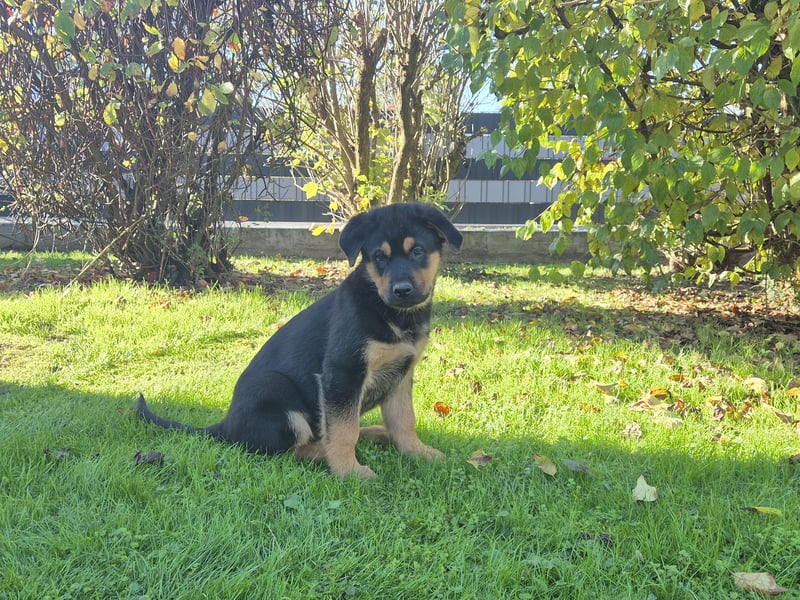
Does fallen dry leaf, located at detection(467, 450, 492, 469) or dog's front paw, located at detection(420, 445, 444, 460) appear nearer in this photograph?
fallen dry leaf, located at detection(467, 450, 492, 469)

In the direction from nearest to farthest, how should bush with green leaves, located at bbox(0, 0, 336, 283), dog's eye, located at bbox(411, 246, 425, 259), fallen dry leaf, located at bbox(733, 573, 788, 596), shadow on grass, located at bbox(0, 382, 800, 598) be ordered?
fallen dry leaf, located at bbox(733, 573, 788, 596) → shadow on grass, located at bbox(0, 382, 800, 598) → dog's eye, located at bbox(411, 246, 425, 259) → bush with green leaves, located at bbox(0, 0, 336, 283)

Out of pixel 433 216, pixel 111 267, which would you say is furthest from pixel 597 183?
pixel 111 267

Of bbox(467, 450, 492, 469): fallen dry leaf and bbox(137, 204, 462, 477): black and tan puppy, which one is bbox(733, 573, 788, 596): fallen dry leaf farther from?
bbox(137, 204, 462, 477): black and tan puppy

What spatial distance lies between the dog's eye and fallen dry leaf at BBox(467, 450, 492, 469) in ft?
3.54

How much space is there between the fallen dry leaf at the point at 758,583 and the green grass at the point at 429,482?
0.13 feet

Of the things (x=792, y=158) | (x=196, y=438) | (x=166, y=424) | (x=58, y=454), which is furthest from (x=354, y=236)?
(x=792, y=158)

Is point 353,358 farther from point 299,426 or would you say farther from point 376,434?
point 376,434

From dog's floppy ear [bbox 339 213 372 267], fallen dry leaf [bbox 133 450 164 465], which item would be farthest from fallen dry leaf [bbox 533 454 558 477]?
fallen dry leaf [bbox 133 450 164 465]

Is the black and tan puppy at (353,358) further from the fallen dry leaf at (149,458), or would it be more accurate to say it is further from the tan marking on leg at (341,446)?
the fallen dry leaf at (149,458)

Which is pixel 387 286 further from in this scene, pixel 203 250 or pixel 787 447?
pixel 203 250

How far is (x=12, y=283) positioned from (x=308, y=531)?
6861 mm

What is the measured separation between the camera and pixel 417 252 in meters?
3.49

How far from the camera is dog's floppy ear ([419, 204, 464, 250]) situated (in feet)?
11.3

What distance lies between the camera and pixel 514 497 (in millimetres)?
2848
